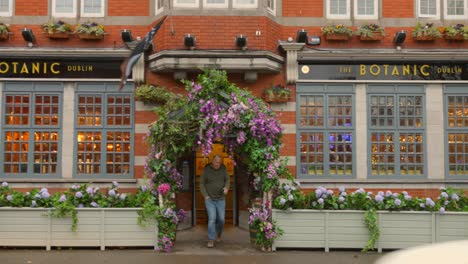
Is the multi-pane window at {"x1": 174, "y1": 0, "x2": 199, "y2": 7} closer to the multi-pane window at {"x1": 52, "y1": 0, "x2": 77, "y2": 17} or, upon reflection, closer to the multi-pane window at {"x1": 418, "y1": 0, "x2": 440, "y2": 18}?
the multi-pane window at {"x1": 52, "y1": 0, "x2": 77, "y2": 17}

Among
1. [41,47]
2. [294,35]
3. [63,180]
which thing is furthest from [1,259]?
[294,35]

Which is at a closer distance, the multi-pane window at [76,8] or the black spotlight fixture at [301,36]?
the black spotlight fixture at [301,36]

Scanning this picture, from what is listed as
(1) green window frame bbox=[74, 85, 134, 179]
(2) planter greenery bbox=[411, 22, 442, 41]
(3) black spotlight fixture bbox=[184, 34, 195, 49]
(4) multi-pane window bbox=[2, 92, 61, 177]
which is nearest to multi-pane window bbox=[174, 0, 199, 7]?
(3) black spotlight fixture bbox=[184, 34, 195, 49]

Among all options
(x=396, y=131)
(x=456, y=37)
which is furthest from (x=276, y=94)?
(x=456, y=37)

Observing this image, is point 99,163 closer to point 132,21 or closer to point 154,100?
point 154,100

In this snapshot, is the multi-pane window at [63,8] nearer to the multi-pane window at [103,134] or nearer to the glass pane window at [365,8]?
the multi-pane window at [103,134]

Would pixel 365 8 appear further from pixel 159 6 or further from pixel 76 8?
pixel 76 8

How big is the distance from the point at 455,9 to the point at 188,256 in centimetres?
859

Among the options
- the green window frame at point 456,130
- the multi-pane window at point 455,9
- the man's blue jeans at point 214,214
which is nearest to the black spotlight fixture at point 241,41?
the man's blue jeans at point 214,214

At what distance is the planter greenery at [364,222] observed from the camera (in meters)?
9.43

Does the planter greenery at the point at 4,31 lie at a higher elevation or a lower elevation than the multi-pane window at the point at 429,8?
lower

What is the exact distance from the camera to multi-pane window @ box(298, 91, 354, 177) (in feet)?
39.7

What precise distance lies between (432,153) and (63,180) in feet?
27.6

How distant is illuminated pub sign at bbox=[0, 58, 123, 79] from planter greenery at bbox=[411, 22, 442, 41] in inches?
267
